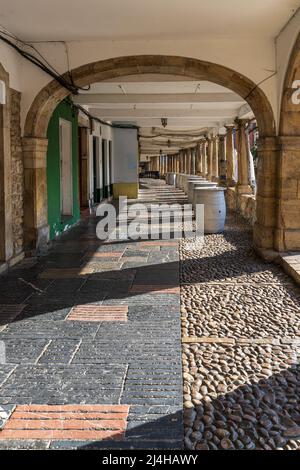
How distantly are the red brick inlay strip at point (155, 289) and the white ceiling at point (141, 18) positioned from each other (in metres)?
2.61

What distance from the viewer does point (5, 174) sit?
5.84 meters

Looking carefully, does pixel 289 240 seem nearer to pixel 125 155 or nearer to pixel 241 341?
pixel 241 341

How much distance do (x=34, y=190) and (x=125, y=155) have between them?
10.6 metres

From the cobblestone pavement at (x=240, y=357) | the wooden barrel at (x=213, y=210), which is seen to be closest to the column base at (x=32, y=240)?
the cobblestone pavement at (x=240, y=357)

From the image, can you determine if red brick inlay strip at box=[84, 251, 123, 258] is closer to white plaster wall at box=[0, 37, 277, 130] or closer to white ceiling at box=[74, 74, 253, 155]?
white plaster wall at box=[0, 37, 277, 130]

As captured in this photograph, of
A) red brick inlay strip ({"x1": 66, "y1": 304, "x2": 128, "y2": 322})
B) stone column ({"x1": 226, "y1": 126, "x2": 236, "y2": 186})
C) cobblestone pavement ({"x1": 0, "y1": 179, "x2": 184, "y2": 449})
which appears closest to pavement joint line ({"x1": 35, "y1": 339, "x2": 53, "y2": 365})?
cobblestone pavement ({"x1": 0, "y1": 179, "x2": 184, "y2": 449})

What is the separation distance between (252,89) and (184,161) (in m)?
27.4

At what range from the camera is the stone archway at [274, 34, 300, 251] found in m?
6.22

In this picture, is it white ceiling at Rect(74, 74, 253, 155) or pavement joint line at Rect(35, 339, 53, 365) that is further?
white ceiling at Rect(74, 74, 253, 155)

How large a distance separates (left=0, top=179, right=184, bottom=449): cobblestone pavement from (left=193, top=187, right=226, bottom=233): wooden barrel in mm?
2888

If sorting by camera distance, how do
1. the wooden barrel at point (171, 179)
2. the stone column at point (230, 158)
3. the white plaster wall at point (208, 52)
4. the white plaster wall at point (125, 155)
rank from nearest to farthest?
1. the white plaster wall at point (208, 52)
2. the stone column at point (230, 158)
3. the white plaster wall at point (125, 155)
4. the wooden barrel at point (171, 179)

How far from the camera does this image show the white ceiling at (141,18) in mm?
4957

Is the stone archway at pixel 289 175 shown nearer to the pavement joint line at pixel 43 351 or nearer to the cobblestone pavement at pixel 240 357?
the cobblestone pavement at pixel 240 357
